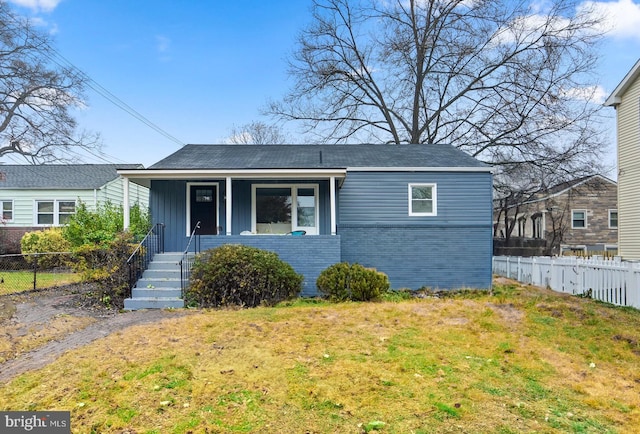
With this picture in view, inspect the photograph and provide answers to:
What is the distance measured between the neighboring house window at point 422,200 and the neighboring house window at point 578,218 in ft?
65.0

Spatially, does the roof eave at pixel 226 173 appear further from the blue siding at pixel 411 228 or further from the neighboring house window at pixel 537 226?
the neighboring house window at pixel 537 226

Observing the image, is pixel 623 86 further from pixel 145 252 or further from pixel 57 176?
pixel 57 176

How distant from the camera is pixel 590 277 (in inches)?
434

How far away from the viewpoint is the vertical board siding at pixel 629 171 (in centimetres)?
1477

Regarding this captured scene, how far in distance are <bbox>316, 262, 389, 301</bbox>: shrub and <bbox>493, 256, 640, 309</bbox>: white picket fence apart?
5305mm

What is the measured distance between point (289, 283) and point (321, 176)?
3238 mm

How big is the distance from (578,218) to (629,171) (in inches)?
557

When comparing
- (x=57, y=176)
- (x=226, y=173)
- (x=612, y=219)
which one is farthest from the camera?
(x=612, y=219)

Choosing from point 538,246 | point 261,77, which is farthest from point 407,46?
point 538,246

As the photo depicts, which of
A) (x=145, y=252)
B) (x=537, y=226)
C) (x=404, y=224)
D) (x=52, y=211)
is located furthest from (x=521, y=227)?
(x=52, y=211)

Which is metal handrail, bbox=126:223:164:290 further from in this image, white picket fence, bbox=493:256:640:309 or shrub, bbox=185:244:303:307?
white picket fence, bbox=493:256:640:309

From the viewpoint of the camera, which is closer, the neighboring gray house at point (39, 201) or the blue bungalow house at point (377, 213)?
the blue bungalow house at point (377, 213)

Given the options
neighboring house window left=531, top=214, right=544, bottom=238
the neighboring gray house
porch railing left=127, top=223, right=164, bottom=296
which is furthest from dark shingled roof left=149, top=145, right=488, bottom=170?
neighboring house window left=531, top=214, right=544, bottom=238

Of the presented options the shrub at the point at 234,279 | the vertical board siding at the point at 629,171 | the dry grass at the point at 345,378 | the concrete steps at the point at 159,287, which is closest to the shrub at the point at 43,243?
the concrete steps at the point at 159,287
